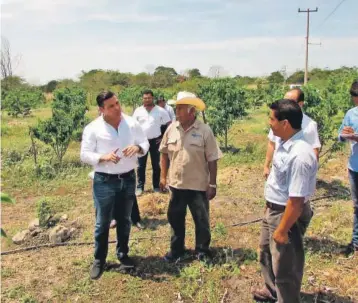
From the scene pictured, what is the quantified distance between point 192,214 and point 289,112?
175 cm

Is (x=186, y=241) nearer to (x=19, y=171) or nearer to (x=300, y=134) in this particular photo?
(x=300, y=134)

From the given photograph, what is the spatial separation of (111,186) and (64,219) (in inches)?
89.8

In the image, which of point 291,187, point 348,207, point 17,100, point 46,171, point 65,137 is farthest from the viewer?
point 17,100

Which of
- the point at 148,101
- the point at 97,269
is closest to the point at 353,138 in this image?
the point at 97,269

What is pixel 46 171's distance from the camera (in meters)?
8.48

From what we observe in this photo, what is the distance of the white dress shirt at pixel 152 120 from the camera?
6.33 meters

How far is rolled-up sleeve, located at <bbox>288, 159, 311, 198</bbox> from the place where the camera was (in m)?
2.46

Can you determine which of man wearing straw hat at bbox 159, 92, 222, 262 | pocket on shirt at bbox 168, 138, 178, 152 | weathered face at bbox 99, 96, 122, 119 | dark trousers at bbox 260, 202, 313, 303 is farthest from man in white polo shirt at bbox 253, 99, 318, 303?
weathered face at bbox 99, 96, 122, 119

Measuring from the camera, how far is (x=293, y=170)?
250 centimetres

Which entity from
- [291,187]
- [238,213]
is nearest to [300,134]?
[291,187]

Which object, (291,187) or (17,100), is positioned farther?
(17,100)

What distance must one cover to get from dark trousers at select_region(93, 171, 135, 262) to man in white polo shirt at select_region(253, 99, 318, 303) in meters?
1.44

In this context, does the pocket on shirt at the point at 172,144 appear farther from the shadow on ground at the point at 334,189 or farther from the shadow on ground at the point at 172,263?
the shadow on ground at the point at 334,189

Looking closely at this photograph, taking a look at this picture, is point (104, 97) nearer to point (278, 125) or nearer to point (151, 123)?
point (278, 125)
